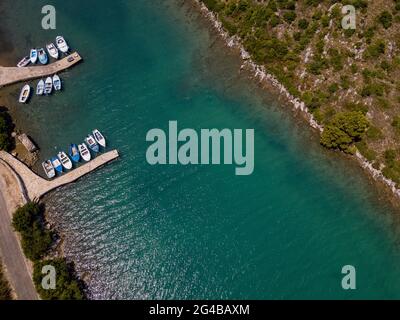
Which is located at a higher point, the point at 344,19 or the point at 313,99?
the point at 344,19

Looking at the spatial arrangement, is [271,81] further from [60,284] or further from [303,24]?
[60,284]

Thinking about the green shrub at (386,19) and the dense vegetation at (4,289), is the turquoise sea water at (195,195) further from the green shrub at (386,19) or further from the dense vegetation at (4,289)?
the green shrub at (386,19)

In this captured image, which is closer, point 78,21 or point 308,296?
point 308,296

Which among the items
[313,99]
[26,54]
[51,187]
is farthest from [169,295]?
Answer: [26,54]

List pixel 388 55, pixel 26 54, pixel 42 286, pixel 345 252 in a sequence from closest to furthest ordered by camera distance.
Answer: pixel 42 286
pixel 345 252
pixel 388 55
pixel 26 54

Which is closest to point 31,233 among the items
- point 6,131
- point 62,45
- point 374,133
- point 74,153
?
point 74,153

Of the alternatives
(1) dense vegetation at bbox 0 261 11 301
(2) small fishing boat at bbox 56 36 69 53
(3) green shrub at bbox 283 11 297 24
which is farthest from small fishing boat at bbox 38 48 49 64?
(3) green shrub at bbox 283 11 297 24

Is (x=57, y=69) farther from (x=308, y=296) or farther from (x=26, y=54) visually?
(x=308, y=296)
